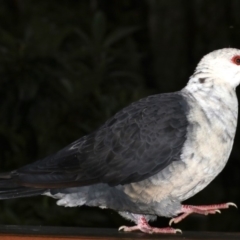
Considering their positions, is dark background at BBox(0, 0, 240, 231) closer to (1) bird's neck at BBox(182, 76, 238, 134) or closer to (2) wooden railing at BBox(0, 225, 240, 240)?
(1) bird's neck at BBox(182, 76, 238, 134)

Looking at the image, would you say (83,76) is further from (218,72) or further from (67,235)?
(67,235)

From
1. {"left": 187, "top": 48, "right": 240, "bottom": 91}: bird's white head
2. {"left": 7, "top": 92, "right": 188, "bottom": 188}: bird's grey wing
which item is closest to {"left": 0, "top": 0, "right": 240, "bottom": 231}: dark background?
{"left": 7, "top": 92, "right": 188, "bottom": 188}: bird's grey wing

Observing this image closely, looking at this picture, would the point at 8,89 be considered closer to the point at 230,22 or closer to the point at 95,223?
the point at 95,223

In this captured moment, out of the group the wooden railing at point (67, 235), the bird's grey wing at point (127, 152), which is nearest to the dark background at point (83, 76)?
the bird's grey wing at point (127, 152)

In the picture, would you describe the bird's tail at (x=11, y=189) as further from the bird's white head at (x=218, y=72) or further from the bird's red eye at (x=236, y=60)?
the bird's red eye at (x=236, y=60)

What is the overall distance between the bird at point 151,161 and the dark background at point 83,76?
5.73ft

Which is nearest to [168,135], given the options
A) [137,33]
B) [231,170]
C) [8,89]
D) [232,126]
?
[232,126]

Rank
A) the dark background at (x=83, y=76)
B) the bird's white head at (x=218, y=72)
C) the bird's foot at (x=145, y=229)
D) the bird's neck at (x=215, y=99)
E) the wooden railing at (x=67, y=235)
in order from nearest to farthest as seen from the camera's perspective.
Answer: the wooden railing at (x=67, y=235)
the bird's foot at (x=145, y=229)
the bird's neck at (x=215, y=99)
the bird's white head at (x=218, y=72)
the dark background at (x=83, y=76)

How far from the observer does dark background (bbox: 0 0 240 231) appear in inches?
206

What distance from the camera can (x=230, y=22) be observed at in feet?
21.0

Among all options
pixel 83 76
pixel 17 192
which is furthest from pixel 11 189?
pixel 83 76

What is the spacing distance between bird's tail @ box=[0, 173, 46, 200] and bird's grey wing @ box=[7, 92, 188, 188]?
1.2 inches

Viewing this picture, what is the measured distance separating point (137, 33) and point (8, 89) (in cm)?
260

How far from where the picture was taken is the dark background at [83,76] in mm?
5227
